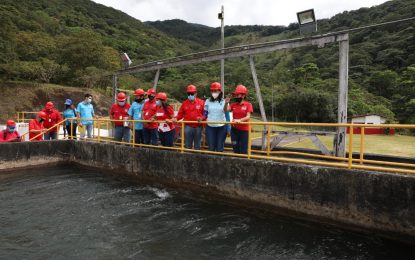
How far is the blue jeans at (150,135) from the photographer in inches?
339

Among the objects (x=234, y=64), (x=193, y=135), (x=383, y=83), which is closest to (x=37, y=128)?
(x=193, y=135)

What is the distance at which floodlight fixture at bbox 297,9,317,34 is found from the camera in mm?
7176

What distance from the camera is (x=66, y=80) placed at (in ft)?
92.0

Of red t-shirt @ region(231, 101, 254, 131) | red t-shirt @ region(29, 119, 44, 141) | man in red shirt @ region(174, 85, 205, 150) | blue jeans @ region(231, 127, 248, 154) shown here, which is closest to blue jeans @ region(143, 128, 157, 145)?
man in red shirt @ region(174, 85, 205, 150)

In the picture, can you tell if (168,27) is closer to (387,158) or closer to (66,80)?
(66,80)

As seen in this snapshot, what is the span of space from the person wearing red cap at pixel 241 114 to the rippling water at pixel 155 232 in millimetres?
1372

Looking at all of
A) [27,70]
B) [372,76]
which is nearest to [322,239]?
[27,70]

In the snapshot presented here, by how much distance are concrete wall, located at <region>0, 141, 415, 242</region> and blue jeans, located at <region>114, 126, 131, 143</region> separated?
794 mm

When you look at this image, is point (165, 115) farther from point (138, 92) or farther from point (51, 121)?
point (51, 121)

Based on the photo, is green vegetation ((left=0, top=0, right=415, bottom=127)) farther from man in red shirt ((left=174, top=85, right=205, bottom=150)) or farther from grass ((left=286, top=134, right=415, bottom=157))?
man in red shirt ((left=174, top=85, right=205, bottom=150))

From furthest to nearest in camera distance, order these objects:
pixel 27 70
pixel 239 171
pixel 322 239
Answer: pixel 27 70, pixel 239 171, pixel 322 239

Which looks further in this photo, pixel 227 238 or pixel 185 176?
pixel 185 176

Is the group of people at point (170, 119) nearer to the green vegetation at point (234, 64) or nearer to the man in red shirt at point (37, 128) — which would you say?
the man in red shirt at point (37, 128)

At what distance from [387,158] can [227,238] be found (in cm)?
445
